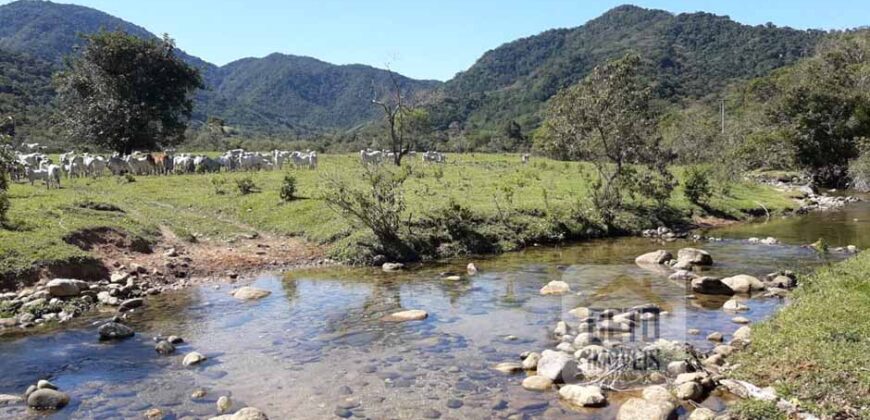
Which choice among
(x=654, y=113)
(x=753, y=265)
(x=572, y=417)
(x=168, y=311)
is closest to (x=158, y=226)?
(x=168, y=311)

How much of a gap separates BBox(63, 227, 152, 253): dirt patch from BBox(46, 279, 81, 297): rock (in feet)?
10.0

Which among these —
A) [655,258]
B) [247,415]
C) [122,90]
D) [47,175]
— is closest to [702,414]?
[247,415]

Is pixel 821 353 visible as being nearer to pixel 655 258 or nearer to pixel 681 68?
pixel 655 258

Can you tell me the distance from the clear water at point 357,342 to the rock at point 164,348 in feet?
0.49

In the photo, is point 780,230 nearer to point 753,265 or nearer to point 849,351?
point 753,265

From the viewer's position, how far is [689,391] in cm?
1008

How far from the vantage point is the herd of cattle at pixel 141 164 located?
34344mm

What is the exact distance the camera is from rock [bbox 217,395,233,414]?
1019cm

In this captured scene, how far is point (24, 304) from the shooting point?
15.6 metres

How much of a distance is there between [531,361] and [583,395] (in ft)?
5.88

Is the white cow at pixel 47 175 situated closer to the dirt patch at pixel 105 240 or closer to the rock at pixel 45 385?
the dirt patch at pixel 105 240

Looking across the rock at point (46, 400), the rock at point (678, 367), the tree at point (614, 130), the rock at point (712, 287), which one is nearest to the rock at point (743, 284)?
the rock at point (712, 287)

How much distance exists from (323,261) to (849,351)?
1673cm

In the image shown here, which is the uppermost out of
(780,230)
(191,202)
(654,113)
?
(654,113)
